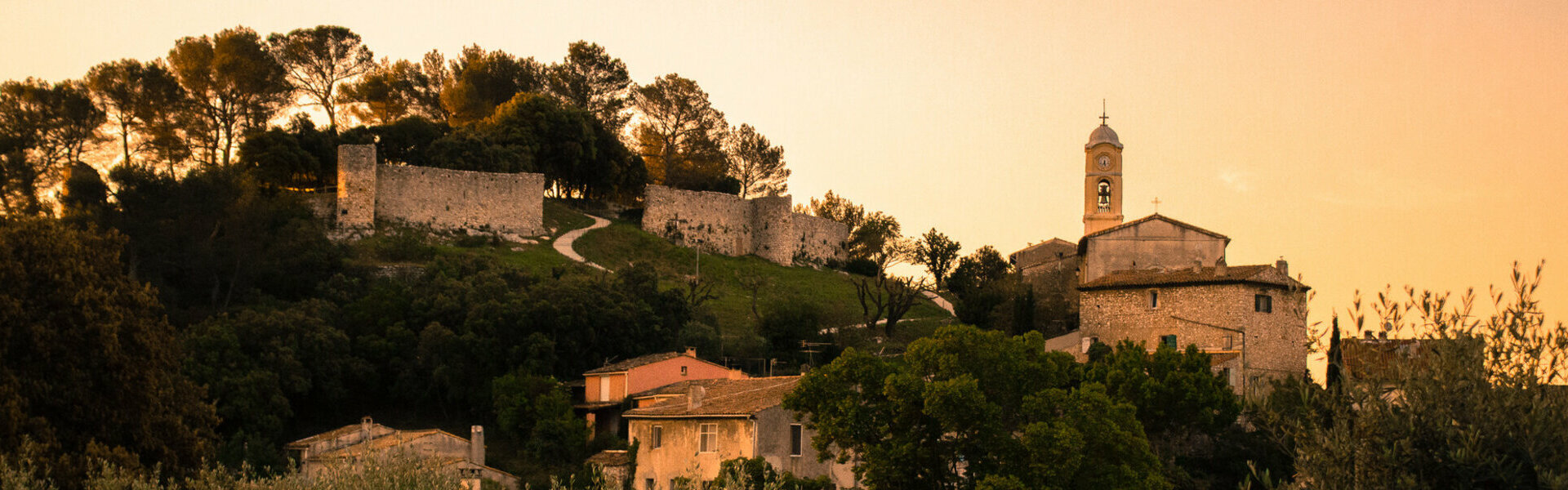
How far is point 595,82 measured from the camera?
6894 cm

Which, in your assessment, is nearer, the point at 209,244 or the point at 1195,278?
the point at 1195,278

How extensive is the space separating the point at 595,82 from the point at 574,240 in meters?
14.5

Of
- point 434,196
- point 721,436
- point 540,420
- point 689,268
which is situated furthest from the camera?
point 689,268

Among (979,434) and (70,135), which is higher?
(70,135)

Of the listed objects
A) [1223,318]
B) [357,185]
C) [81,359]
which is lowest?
[81,359]

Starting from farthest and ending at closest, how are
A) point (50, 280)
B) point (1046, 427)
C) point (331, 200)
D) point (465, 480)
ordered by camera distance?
point (331, 200)
point (465, 480)
point (1046, 427)
point (50, 280)

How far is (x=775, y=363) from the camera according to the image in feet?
142

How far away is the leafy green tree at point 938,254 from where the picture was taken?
69000 millimetres

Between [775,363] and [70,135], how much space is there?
27.0 meters

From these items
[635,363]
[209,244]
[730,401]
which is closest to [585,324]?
[635,363]

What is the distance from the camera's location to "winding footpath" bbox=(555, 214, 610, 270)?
5356 cm

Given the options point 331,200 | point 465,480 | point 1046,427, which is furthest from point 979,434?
point 331,200

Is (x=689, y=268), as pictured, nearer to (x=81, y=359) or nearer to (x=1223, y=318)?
(x=1223, y=318)

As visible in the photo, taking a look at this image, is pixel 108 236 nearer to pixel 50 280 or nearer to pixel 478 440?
pixel 50 280
